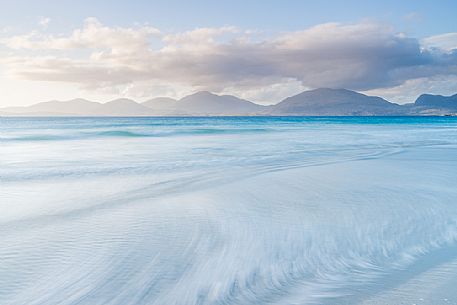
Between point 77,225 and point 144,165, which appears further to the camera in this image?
point 144,165

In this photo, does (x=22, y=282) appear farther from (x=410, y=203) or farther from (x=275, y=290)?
(x=410, y=203)

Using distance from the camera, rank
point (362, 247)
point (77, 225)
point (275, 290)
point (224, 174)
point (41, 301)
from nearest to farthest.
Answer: point (41, 301), point (275, 290), point (362, 247), point (77, 225), point (224, 174)

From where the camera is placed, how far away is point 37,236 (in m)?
5.18

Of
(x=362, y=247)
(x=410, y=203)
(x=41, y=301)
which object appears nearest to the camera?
(x=41, y=301)

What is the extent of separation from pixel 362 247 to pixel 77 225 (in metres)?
3.93

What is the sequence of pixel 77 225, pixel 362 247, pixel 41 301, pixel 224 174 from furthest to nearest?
pixel 224 174 < pixel 77 225 < pixel 362 247 < pixel 41 301

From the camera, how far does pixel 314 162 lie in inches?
567

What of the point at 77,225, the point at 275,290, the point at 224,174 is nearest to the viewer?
the point at 275,290

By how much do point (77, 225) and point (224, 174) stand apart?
19.1ft

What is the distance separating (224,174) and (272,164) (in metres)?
3.01

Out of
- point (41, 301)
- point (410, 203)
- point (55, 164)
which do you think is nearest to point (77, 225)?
point (41, 301)

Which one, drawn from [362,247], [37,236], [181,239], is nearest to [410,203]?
[362,247]

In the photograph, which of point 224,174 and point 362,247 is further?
point 224,174

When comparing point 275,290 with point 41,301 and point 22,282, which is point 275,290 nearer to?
point 41,301
